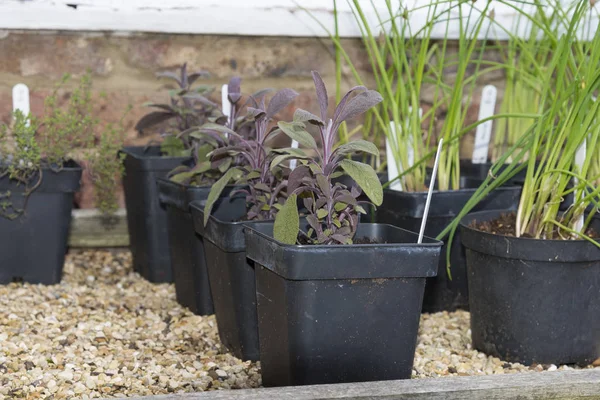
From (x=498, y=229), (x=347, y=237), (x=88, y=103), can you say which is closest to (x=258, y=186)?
(x=347, y=237)

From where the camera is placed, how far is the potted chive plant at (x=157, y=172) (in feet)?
7.16

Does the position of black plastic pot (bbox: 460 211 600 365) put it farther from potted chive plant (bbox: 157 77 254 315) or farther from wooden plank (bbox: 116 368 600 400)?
potted chive plant (bbox: 157 77 254 315)

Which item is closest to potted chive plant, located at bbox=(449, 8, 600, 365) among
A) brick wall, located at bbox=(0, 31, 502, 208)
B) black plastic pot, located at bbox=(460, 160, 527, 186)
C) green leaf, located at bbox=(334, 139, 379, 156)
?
green leaf, located at bbox=(334, 139, 379, 156)

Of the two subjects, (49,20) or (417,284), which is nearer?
(417,284)

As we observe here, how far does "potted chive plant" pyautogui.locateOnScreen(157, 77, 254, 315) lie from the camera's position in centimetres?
186

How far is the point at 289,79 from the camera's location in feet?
8.42

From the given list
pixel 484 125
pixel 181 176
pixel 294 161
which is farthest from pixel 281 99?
pixel 484 125

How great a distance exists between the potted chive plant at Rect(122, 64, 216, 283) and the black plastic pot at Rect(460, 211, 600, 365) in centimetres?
82

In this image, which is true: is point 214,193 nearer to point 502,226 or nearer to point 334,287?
point 334,287

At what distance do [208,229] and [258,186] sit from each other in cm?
15

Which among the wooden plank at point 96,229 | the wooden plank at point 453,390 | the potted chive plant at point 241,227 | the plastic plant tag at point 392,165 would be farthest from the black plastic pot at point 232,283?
the wooden plank at point 96,229

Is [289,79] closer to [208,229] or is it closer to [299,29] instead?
[299,29]

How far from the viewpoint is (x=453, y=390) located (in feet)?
4.24

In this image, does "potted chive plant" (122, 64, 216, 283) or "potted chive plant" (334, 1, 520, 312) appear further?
"potted chive plant" (122, 64, 216, 283)
